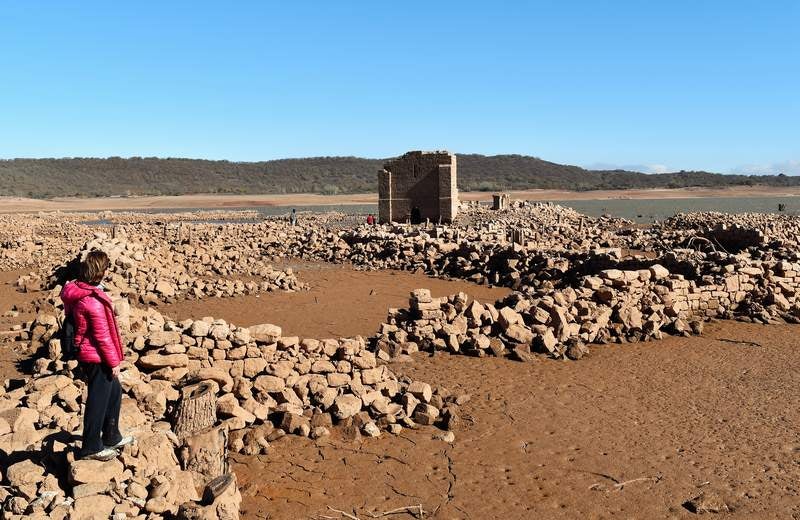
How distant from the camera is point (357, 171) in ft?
489

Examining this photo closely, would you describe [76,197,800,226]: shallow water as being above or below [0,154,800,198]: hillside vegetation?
below

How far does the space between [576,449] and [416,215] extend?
26.1m

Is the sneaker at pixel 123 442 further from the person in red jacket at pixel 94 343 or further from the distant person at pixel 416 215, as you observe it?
the distant person at pixel 416 215

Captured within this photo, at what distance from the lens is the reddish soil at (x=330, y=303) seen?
12.3 meters

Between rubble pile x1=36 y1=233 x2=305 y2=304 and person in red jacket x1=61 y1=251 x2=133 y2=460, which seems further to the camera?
rubble pile x1=36 y1=233 x2=305 y2=304

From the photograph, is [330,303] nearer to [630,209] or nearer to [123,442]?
[123,442]

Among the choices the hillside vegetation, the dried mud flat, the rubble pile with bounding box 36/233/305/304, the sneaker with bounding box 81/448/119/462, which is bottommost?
the dried mud flat

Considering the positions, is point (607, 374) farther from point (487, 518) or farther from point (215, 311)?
point (215, 311)

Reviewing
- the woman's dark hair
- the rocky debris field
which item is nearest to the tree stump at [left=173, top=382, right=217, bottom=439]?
the rocky debris field

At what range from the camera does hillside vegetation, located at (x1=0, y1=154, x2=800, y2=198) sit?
391 feet

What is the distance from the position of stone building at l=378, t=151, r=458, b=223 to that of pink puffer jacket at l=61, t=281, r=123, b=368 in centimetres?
2717

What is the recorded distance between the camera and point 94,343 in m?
4.54

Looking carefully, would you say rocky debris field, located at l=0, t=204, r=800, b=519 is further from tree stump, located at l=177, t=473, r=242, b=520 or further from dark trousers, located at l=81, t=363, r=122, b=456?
dark trousers, located at l=81, t=363, r=122, b=456

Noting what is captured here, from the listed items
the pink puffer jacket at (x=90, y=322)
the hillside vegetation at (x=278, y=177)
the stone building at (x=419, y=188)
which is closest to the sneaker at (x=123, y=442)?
the pink puffer jacket at (x=90, y=322)
